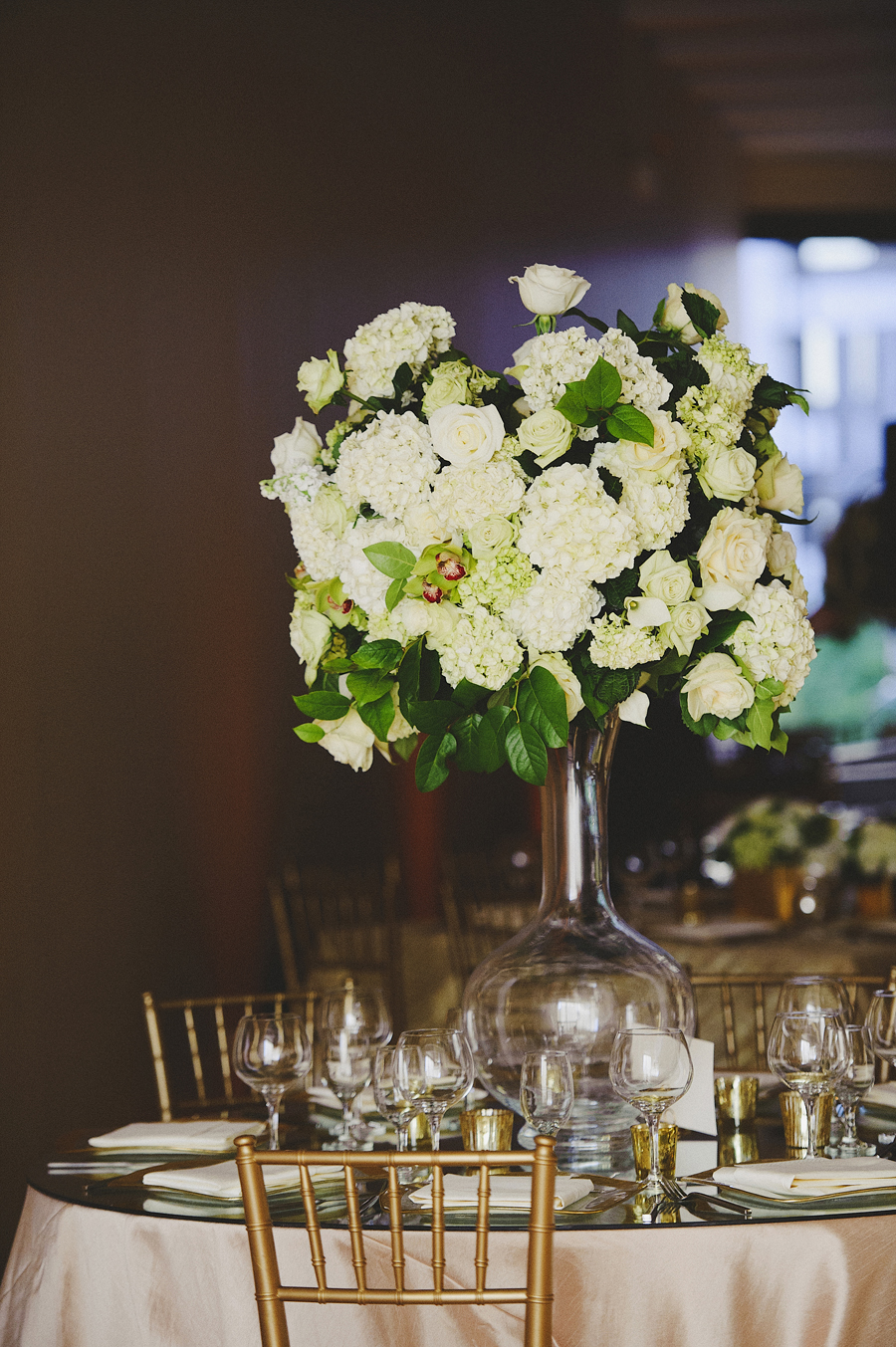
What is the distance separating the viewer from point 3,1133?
3.15 metres

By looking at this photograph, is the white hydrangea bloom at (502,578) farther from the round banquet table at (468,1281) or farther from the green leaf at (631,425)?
the round banquet table at (468,1281)

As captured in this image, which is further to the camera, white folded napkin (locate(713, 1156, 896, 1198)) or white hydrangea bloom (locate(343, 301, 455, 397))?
white hydrangea bloom (locate(343, 301, 455, 397))

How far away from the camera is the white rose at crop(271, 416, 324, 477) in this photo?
2.02m

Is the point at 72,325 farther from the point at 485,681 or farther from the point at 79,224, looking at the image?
the point at 485,681

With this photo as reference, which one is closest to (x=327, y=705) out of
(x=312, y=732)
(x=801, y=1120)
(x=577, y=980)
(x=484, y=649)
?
(x=312, y=732)

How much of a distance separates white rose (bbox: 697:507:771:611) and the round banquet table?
72 cm

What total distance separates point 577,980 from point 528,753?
0.99ft

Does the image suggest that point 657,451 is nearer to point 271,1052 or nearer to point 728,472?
point 728,472

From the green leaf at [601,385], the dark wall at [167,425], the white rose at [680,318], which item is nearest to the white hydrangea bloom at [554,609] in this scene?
the green leaf at [601,385]

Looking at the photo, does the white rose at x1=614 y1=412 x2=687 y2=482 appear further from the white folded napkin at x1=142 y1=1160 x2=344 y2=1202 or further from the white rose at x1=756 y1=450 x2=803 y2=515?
the white folded napkin at x1=142 y1=1160 x2=344 y2=1202

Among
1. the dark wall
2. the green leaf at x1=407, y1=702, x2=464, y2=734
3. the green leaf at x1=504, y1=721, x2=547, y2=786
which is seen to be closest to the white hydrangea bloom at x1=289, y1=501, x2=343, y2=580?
the green leaf at x1=407, y1=702, x2=464, y2=734

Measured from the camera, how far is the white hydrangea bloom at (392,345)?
197 centimetres

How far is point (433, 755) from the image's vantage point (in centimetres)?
194

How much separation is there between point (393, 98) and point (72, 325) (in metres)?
2.24
